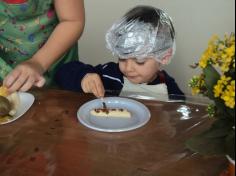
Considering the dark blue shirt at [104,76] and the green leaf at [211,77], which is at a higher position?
the green leaf at [211,77]

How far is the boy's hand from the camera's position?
1.12m

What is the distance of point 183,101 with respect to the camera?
1.08 metres

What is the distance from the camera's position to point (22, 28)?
1295 millimetres

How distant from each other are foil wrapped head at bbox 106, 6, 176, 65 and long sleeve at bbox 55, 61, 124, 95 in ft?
0.51

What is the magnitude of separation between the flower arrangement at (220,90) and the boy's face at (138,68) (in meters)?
0.52

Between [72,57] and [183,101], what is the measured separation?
0.54 m

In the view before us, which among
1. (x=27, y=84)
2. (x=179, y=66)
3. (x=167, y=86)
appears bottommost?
(x=179, y=66)

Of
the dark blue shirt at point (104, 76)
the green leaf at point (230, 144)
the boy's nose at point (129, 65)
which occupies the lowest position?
the dark blue shirt at point (104, 76)

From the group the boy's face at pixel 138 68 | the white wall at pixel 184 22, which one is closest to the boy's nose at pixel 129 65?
the boy's face at pixel 138 68

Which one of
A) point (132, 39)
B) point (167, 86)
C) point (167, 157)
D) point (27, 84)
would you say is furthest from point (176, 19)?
point (167, 157)

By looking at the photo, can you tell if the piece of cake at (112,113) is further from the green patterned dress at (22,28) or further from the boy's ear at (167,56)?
the green patterned dress at (22,28)

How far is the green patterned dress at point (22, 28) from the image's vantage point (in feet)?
4.10

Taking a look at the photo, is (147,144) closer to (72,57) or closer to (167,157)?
(167,157)

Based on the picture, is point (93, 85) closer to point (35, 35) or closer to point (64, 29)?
point (64, 29)
